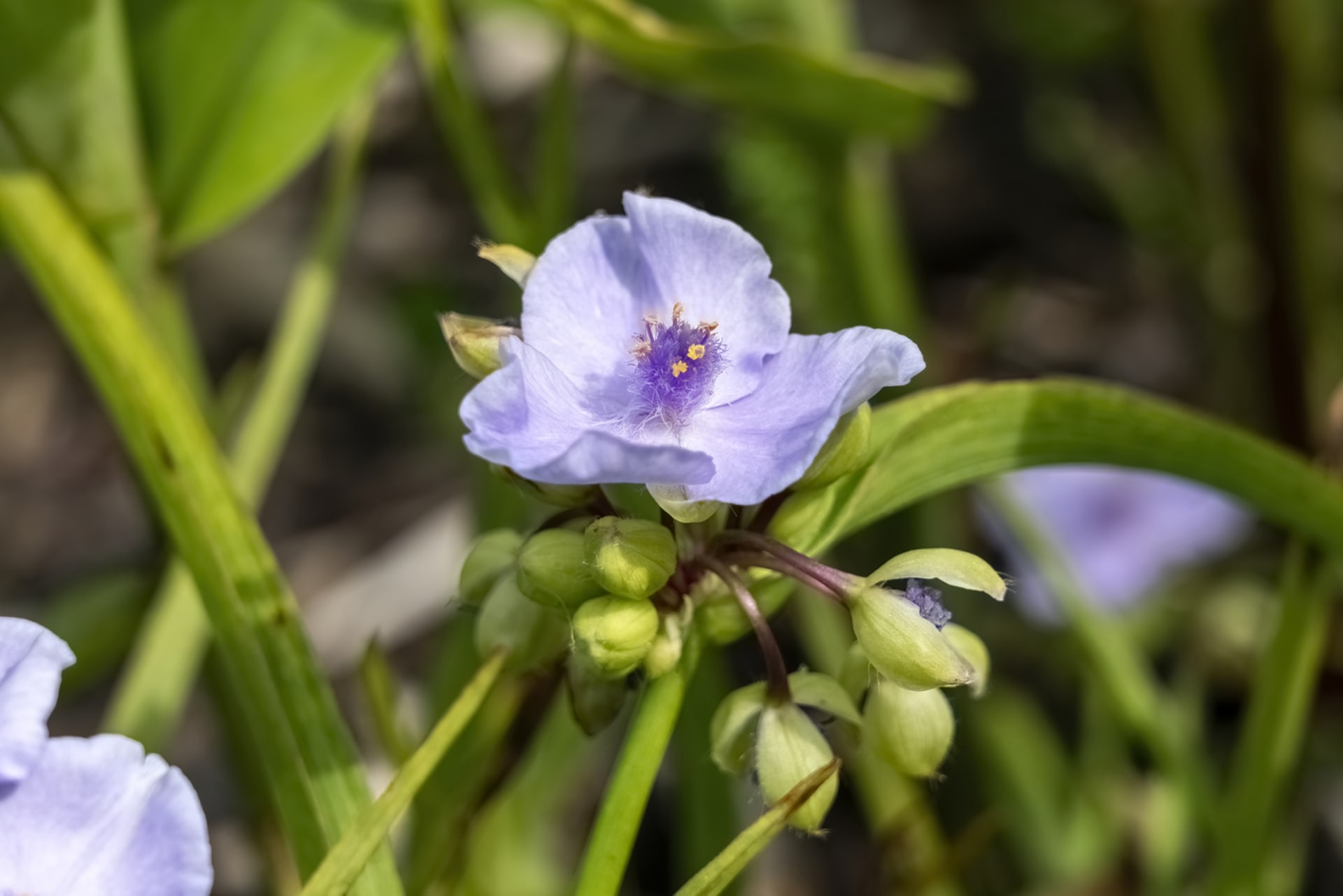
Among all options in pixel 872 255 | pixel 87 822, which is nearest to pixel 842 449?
pixel 87 822

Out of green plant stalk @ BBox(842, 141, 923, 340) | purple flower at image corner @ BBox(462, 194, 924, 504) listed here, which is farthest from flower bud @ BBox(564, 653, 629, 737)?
green plant stalk @ BBox(842, 141, 923, 340)

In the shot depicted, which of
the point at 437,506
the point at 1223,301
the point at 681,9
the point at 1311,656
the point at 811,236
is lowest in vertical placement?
the point at 437,506

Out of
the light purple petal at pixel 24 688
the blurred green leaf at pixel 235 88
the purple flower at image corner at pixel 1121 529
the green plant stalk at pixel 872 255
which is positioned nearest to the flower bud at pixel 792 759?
the light purple petal at pixel 24 688

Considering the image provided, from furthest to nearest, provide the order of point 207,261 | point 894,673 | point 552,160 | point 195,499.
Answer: point 207,261 → point 552,160 → point 195,499 → point 894,673

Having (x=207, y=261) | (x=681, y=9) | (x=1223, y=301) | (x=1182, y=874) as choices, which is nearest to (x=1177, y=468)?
(x=1182, y=874)

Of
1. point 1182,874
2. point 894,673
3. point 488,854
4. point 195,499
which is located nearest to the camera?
point 894,673

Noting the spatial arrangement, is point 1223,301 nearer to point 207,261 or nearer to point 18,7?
point 18,7

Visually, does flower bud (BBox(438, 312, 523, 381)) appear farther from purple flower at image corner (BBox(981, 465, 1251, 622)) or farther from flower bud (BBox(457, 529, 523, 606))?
purple flower at image corner (BBox(981, 465, 1251, 622))
